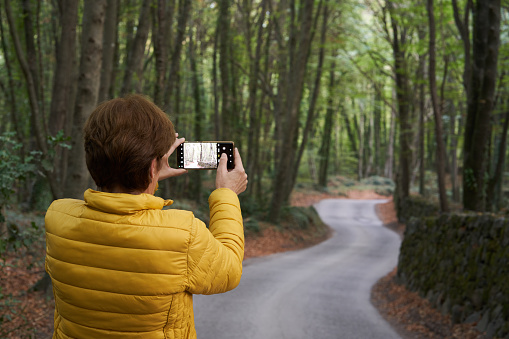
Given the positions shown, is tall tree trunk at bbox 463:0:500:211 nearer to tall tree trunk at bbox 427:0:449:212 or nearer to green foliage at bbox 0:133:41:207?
tall tree trunk at bbox 427:0:449:212

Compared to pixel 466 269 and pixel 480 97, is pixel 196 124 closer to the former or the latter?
pixel 480 97

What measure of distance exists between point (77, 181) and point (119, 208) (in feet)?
15.7

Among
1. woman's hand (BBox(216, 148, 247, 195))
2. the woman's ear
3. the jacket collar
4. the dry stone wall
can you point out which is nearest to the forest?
woman's hand (BBox(216, 148, 247, 195))

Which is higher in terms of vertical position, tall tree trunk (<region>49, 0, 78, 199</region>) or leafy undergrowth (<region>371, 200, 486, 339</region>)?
tall tree trunk (<region>49, 0, 78, 199</region>)

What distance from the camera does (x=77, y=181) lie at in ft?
19.9

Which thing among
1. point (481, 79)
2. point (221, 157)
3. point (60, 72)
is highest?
point (481, 79)

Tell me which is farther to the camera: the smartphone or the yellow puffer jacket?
the smartphone

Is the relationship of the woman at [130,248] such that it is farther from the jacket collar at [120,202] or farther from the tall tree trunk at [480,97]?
the tall tree trunk at [480,97]

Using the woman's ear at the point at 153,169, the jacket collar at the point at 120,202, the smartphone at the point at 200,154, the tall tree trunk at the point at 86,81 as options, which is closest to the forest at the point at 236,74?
the tall tree trunk at the point at 86,81

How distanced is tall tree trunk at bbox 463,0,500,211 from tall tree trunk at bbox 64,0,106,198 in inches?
322

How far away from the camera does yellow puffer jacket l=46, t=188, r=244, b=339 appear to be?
1.66 metres

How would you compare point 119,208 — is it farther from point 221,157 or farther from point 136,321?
point 221,157

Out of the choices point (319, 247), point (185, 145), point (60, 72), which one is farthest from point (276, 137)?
point (185, 145)

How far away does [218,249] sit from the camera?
1.72 m
